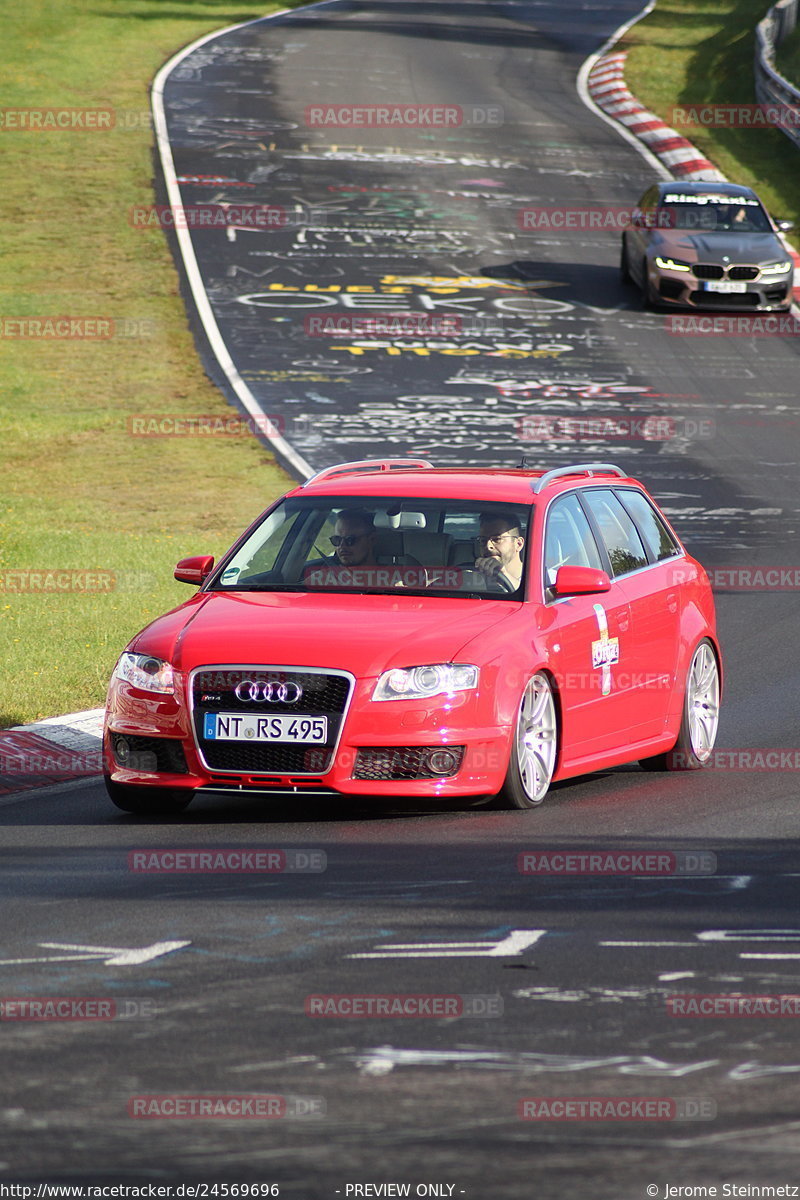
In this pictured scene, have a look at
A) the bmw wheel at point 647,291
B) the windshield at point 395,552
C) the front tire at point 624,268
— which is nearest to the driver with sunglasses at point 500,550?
the windshield at point 395,552

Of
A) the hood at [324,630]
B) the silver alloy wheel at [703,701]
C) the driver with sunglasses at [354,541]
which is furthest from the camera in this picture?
the silver alloy wheel at [703,701]

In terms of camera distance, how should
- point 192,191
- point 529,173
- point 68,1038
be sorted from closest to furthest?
point 68,1038
point 192,191
point 529,173

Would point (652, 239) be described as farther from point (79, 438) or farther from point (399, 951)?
point (399, 951)

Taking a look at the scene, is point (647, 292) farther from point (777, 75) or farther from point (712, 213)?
point (777, 75)

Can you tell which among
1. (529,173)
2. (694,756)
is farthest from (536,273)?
(694,756)

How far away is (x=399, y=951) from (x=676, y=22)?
52934 millimetres

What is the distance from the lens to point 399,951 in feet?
22.0

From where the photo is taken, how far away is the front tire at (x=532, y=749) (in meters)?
9.29

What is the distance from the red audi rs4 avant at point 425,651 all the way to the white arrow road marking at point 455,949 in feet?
7.12

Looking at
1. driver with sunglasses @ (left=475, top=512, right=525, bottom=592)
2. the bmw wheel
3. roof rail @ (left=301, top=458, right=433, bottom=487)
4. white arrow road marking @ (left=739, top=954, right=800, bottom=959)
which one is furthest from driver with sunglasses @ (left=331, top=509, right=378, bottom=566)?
the bmw wheel

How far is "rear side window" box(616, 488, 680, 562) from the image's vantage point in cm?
1130

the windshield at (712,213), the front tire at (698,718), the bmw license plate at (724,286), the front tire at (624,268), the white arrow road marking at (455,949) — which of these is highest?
the white arrow road marking at (455,949)

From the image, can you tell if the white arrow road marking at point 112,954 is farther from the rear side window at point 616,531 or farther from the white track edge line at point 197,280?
the white track edge line at point 197,280

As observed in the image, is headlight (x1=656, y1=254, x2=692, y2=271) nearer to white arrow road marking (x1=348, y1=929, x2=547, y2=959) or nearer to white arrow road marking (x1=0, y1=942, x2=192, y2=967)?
white arrow road marking (x1=348, y1=929, x2=547, y2=959)
